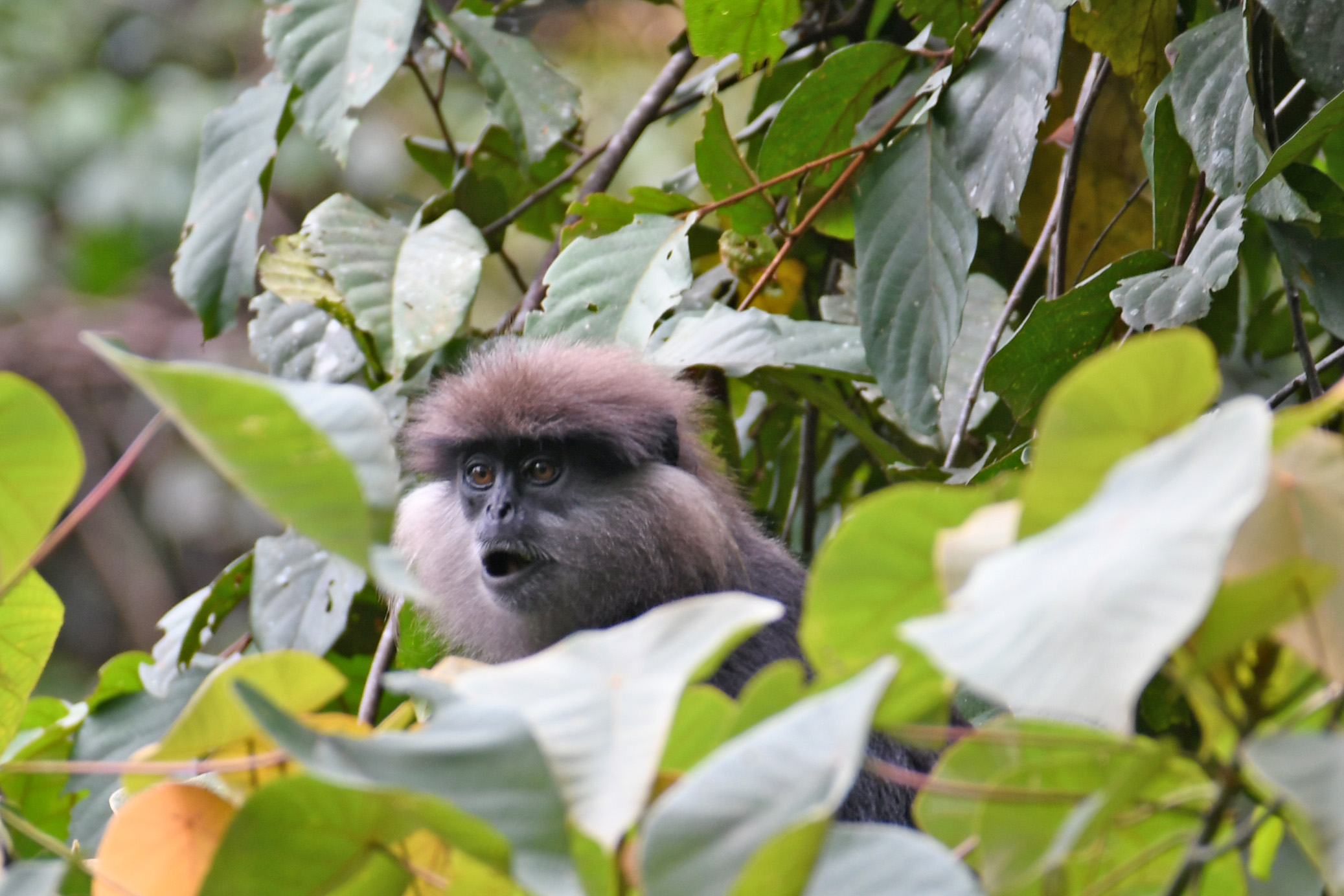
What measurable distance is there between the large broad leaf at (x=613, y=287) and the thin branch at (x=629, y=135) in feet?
1.37

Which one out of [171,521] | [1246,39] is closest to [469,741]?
[1246,39]

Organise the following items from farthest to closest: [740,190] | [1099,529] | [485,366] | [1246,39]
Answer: [485,366] → [740,190] → [1246,39] → [1099,529]

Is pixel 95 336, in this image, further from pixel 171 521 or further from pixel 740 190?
pixel 171 521

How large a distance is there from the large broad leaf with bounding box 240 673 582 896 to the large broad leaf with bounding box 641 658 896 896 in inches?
2.0

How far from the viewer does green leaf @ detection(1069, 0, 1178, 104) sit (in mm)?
2111

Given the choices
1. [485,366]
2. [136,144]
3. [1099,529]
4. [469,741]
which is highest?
[1099,529]

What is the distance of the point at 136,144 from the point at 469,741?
5.20 metres

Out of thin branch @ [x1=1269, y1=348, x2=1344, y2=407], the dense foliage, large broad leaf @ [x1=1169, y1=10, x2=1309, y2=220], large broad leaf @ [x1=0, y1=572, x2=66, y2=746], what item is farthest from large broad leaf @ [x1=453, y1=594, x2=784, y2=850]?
thin branch @ [x1=1269, y1=348, x2=1344, y2=407]

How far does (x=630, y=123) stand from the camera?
9.03 ft

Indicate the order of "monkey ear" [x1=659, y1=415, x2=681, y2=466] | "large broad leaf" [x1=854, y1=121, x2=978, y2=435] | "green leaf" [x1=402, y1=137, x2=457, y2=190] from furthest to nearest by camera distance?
"green leaf" [x1=402, y1=137, x2=457, y2=190] < "monkey ear" [x1=659, y1=415, x2=681, y2=466] < "large broad leaf" [x1=854, y1=121, x2=978, y2=435]

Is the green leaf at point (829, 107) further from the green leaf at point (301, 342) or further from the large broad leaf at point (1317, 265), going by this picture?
the green leaf at point (301, 342)

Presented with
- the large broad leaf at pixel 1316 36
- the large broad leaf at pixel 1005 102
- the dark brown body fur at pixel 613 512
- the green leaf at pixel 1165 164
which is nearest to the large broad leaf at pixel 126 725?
the dark brown body fur at pixel 613 512

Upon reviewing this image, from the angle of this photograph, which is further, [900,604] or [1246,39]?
[1246,39]

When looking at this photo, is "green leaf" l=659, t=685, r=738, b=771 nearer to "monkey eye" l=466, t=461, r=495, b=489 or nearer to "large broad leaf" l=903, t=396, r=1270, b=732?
"large broad leaf" l=903, t=396, r=1270, b=732
